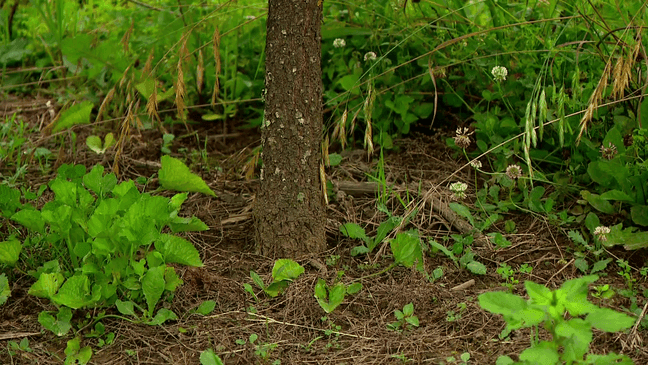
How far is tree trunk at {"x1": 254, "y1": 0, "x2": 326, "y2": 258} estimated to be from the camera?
2403mm

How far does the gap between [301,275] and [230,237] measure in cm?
40

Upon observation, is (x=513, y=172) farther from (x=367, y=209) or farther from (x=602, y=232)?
(x=367, y=209)

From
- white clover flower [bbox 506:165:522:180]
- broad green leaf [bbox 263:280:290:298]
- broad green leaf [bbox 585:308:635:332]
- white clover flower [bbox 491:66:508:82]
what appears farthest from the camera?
white clover flower [bbox 491:66:508:82]

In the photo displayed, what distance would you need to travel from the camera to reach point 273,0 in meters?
2.39

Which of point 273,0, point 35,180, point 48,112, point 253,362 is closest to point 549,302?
point 253,362

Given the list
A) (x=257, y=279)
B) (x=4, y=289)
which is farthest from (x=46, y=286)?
(x=257, y=279)

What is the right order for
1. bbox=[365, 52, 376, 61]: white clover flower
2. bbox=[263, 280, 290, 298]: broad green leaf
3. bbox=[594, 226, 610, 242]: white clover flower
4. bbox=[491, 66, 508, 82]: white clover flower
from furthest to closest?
bbox=[365, 52, 376, 61]: white clover flower < bbox=[491, 66, 508, 82]: white clover flower < bbox=[594, 226, 610, 242]: white clover flower < bbox=[263, 280, 290, 298]: broad green leaf

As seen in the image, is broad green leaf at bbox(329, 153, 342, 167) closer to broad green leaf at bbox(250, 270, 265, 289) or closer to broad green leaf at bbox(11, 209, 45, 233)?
broad green leaf at bbox(250, 270, 265, 289)

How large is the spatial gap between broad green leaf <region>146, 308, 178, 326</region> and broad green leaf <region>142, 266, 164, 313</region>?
5cm

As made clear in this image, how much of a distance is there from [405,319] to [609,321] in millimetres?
690

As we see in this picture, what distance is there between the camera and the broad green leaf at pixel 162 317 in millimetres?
2193

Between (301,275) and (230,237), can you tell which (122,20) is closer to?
(230,237)

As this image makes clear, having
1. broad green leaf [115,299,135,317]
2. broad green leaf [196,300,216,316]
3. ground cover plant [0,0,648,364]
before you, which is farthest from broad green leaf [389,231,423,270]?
broad green leaf [115,299,135,317]

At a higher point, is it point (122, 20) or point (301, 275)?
point (122, 20)
